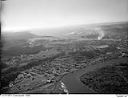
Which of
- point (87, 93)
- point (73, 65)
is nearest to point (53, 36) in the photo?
point (73, 65)

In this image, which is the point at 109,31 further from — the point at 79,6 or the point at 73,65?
the point at 73,65

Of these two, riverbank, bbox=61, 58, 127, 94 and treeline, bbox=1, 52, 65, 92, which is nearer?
riverbank, bbox=61, 58, 127, 94

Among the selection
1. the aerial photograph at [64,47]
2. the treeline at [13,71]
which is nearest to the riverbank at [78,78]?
the aerial photograph at [64,47]

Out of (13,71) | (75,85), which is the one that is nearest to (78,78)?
(75,85)

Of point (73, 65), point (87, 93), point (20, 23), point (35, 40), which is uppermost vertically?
point (20, 23)

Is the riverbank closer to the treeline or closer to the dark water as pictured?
the dark water

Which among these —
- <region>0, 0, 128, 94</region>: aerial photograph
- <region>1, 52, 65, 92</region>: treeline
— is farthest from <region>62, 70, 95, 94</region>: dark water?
<region>1, 52, 65, 92</region>: treeline

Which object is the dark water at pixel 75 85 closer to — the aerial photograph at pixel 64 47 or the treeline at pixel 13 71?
the aerial photograph at pixel 64 47
